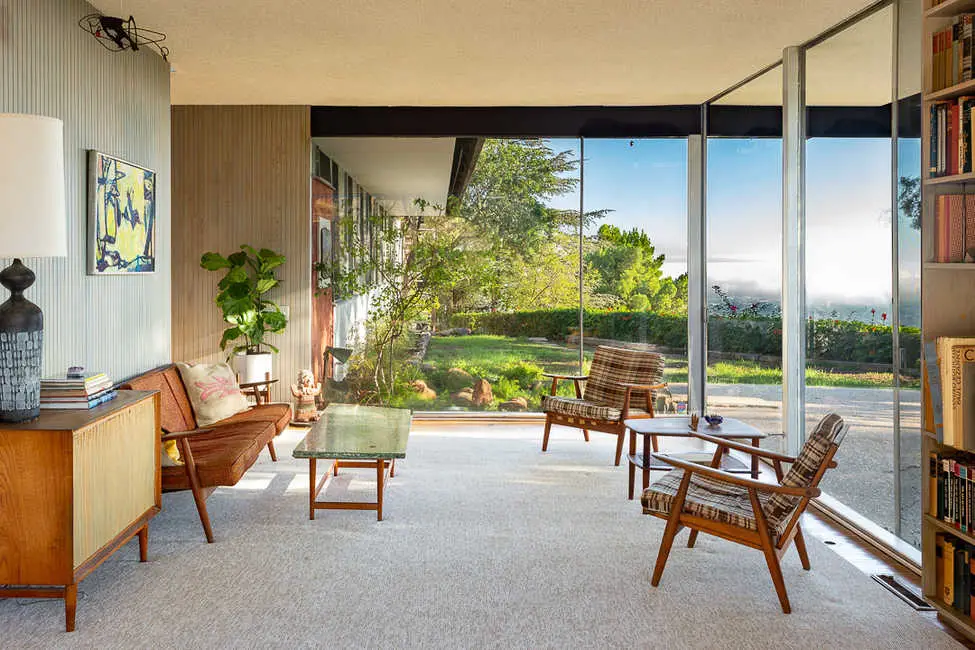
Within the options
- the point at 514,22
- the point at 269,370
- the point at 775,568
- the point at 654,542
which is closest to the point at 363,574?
the point at 654,542

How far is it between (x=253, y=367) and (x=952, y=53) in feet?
18.9

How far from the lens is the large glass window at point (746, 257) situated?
625 cm

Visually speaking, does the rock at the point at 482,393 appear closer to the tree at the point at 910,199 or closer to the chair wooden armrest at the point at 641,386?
the chair wooden armrest at the point at 641,386

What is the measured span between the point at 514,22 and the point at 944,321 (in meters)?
3.02

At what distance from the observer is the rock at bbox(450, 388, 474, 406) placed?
8.12 metres

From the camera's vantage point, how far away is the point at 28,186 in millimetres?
3242

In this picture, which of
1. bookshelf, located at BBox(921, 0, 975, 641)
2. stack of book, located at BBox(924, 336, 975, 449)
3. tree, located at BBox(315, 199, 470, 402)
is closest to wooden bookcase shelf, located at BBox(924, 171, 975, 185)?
bookshelf, located at BBox(921, 0, 975, 641)

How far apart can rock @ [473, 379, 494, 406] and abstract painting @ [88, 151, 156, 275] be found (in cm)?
345

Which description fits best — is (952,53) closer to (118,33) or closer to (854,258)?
(854,258)

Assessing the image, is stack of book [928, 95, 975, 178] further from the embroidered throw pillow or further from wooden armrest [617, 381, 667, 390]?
the embroidered throw pillow

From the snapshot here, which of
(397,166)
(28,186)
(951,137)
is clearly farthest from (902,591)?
(397,166)

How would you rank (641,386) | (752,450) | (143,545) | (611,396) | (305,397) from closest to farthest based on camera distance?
(143,545)
(752,450)
(641,386)
(611,396)
(305,397)

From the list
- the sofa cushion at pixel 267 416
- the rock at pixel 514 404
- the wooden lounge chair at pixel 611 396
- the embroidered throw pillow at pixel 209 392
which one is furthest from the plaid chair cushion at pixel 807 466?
the rock at pixel 514 404

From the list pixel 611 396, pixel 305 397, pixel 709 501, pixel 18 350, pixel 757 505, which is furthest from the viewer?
pixel 305 397
